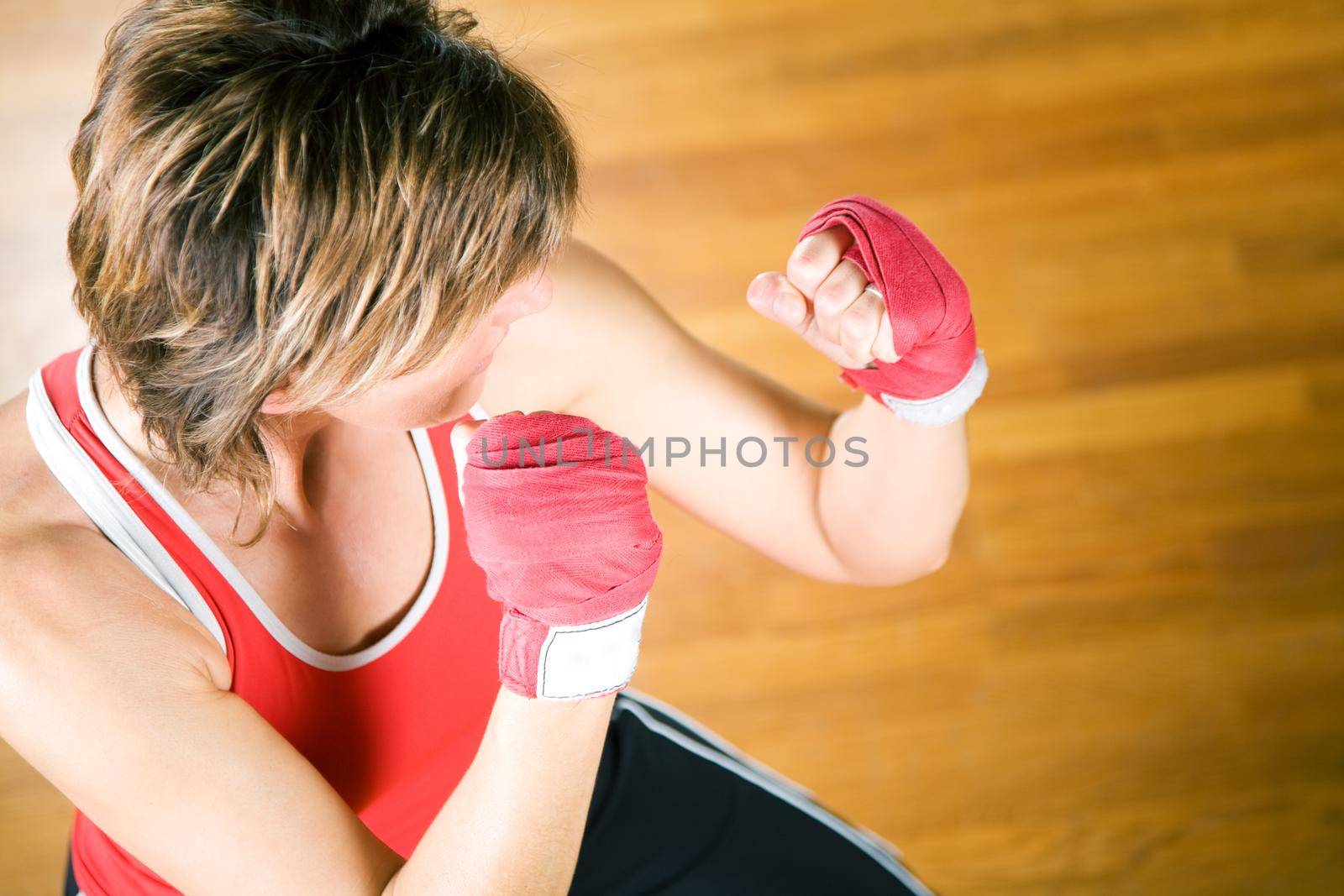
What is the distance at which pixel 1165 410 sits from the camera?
188 cm

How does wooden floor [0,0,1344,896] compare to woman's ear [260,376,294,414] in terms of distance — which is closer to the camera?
woman's ear [260,376,294,414]

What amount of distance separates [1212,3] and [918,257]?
1879mm

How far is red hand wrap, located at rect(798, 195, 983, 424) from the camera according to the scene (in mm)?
824

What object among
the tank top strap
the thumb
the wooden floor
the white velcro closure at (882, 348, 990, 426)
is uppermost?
the wooden floor

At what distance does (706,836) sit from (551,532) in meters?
0.45

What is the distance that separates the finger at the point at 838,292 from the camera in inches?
32.4

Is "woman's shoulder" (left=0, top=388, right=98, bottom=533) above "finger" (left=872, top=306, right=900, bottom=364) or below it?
below

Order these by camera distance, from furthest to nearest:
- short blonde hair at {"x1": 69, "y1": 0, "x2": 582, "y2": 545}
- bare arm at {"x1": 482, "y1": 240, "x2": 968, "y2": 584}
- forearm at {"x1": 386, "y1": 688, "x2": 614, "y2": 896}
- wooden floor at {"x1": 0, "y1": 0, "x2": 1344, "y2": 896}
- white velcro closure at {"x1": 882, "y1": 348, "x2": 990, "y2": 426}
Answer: wooden floor at {"x1": 0, "y1": 0, "x2": 1344, "y2": 896}
bare arm at {"x1": 482, "y1": 240, "x2": 968, "y2": 584}
white velcro closure at {"x1": 882, "y1": 348, "x2": 990, "y2": 426}
forearm at {"x1": 386, "y1": 688, "x2": 614, "y2": 896}
short blonde hair at {"x1": 69, "y1": 0, "x2": 582, "y2": 545}

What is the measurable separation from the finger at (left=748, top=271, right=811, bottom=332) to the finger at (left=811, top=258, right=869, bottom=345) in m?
0.02

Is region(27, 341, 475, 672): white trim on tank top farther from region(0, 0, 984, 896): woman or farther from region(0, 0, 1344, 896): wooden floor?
region(0, 0, 1344, 896): wooden floor

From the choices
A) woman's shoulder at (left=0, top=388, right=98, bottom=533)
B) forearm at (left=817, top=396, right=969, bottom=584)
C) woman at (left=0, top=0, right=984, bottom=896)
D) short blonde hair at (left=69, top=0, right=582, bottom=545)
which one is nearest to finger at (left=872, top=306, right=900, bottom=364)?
woman at (left=0, top=0, right=984, bottom=896)

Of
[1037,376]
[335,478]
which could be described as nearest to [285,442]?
[335,478]

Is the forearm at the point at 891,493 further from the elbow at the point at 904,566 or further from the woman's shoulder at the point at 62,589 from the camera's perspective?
the woman's shoulder at the point at 62,589

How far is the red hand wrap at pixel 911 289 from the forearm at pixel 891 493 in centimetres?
9
